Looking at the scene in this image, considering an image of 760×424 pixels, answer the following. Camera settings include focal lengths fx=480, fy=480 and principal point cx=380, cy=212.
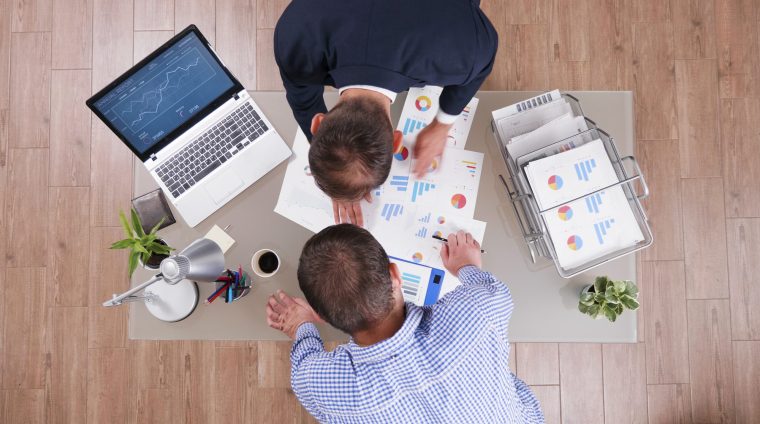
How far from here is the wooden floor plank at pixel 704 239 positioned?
2.04 metres

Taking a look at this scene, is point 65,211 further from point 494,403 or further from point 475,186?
point 494,403

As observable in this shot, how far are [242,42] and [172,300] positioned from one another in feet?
4.33

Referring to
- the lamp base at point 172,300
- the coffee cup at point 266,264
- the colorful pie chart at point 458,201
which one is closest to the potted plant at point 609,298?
the colorful pie chart at point 458,201

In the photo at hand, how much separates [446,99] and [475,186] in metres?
0.25

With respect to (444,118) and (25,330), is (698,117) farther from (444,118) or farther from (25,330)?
(25,330)

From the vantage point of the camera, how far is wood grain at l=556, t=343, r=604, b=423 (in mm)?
2012

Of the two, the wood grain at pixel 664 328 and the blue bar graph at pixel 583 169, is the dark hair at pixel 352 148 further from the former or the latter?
the wood grain at pixel 664 328

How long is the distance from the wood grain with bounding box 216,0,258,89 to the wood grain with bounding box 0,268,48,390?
1.24 meters

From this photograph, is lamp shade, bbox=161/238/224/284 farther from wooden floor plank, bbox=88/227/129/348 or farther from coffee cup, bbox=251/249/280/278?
wooden floor plank, bbox=88/227/129/348

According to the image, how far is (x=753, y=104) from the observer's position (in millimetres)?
2094

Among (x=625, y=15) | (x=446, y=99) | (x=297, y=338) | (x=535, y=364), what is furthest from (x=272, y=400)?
(x=625, y=15)

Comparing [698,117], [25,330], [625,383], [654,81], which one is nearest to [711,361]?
[625,383]

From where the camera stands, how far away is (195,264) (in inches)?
43.1

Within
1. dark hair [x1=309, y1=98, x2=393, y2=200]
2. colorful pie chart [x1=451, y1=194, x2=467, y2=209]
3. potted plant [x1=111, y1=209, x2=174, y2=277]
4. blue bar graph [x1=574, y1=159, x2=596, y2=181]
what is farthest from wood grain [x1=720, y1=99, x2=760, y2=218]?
potted plant [x1=111, y1=209, x2=174, y2=277]
